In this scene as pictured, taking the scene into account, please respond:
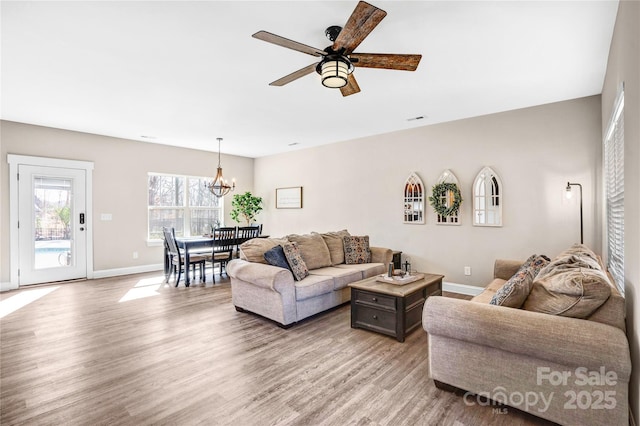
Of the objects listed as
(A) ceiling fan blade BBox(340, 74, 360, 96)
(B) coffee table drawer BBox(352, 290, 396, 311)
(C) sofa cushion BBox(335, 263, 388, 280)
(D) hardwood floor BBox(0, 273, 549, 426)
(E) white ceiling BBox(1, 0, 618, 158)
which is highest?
(E) white ceiling BBox(1, 0, 618, 158)

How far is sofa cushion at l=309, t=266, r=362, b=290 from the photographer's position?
398 centimetres

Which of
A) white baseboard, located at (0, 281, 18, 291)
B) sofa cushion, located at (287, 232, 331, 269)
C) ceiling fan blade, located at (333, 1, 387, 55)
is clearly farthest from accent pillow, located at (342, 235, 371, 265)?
white baseboard, located at (0, 281, 18, 291)

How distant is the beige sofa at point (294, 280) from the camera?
133 inches

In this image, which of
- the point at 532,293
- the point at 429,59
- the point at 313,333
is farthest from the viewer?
the point at 313,333

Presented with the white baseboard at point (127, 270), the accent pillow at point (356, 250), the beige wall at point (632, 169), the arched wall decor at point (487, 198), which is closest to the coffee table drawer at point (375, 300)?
the accent pillow at point (356, 250)

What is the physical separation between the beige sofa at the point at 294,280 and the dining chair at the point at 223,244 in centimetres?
166

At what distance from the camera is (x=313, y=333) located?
129 inches

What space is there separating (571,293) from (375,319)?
1812 millimetres

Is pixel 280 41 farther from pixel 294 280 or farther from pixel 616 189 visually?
pixel 616 189

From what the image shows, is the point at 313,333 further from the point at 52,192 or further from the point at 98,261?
the point at 52,192

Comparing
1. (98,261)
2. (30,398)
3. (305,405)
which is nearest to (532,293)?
(305,405)

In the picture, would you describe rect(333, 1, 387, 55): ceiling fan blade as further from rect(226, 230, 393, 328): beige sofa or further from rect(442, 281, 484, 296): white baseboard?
rect(442, 281, 484, 296): white baseboard

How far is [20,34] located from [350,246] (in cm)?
418

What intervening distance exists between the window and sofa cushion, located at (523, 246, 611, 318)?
19.2 ft
